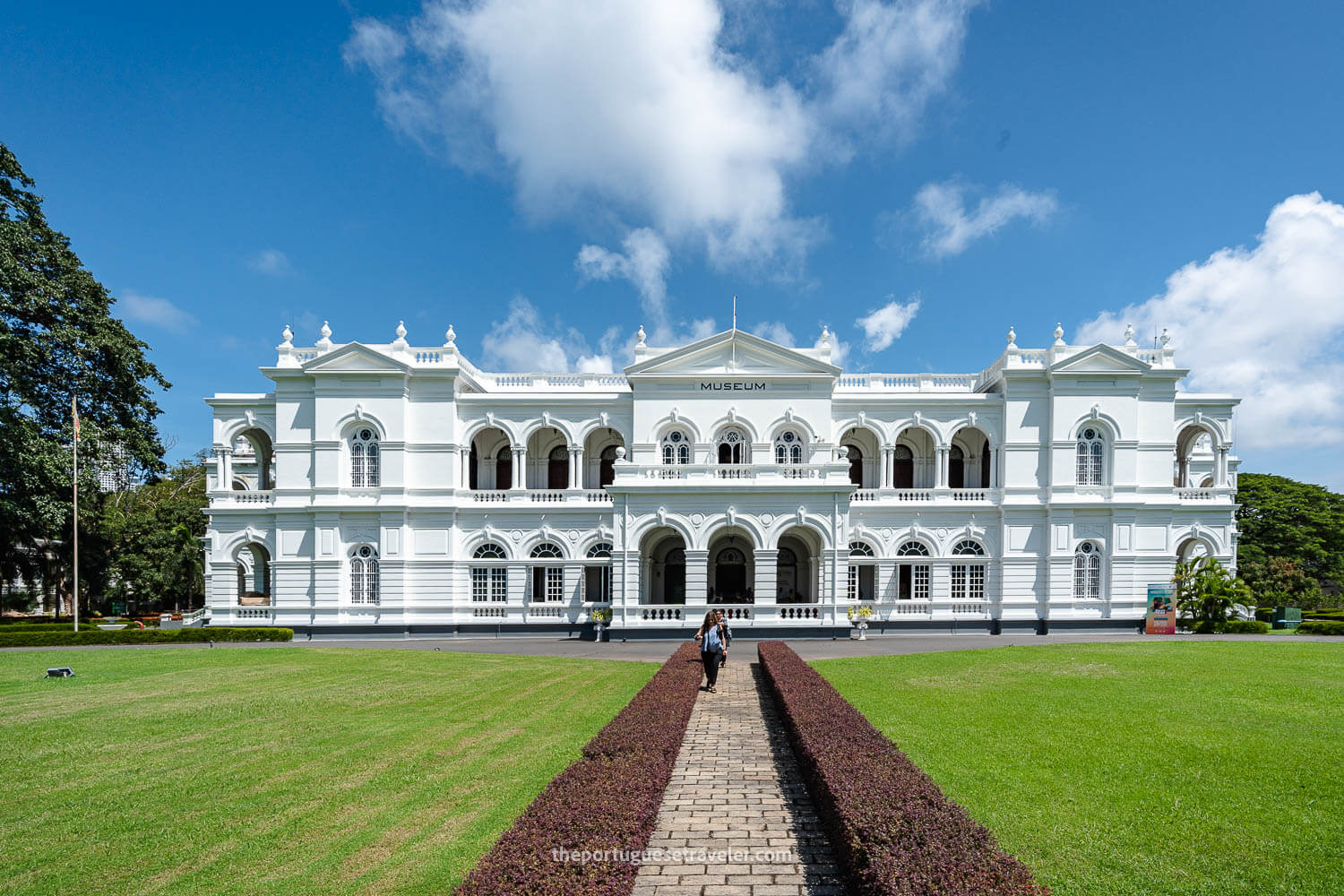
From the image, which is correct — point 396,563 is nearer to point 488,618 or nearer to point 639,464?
point 488,618

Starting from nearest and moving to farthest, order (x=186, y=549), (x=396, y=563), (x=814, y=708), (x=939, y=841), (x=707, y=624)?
(x=939, y=841) → (x=814, y=708) → (x=707, y=624) → (x=396, y=563) → (x=186, y=549)

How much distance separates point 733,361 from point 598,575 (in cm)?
1138

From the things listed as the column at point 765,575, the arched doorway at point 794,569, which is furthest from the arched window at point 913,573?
the column at point 765,575

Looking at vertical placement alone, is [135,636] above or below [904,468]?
below

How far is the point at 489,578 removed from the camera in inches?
1252

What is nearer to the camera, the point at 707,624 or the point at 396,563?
the point at 707,624

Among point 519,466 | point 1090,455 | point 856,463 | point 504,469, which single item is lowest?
point 504,469

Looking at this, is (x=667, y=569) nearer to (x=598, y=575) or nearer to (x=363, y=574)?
(x=598, y=575)

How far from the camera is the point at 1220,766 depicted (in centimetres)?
949

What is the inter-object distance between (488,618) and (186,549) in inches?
964

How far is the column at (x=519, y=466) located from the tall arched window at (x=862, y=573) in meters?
15.0

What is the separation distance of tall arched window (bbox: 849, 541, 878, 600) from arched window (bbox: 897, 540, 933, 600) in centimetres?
117

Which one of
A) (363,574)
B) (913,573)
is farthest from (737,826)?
(363,574)

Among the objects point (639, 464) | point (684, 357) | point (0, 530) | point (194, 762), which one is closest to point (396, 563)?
point (639, 464)
